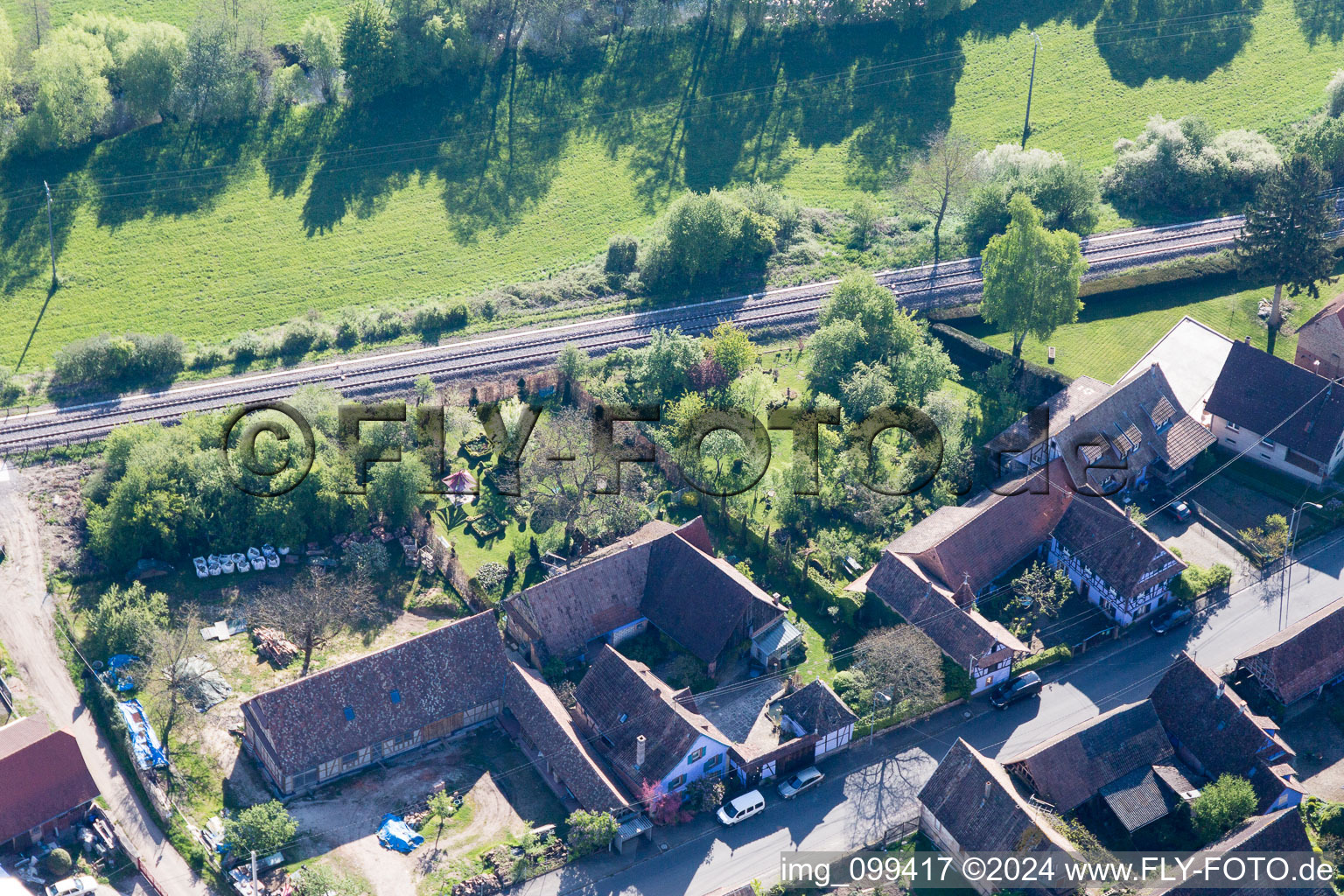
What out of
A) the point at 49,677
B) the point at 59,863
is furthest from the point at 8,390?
the point at 59,863

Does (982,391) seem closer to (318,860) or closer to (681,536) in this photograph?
(681,536)

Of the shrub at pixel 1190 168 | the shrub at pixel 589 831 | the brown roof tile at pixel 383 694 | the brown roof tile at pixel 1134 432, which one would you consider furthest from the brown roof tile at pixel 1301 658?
the shrub at pixel 1190 168

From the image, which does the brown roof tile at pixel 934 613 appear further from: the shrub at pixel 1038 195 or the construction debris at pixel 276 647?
the shrub at pixel 1038 195

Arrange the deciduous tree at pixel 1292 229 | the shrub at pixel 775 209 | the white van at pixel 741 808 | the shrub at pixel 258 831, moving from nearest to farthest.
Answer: the shrub at pixel 258 831 → the white van at pixel 741 808 → the deciduous tree at pixel 1292 229 → the shrub at pixel 775 209

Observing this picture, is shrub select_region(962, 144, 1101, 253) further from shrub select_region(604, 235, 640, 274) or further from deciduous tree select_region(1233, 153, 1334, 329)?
shrub select_region(604, 235, 640, 274)

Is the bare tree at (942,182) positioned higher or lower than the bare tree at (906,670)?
higher

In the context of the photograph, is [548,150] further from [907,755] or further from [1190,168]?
[907,755]

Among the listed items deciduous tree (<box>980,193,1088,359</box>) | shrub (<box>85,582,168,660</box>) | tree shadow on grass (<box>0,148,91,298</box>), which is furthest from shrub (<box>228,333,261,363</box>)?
deciduous tree (<box>980,193,1088,359</box>)
